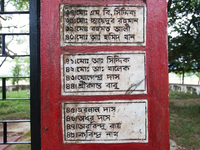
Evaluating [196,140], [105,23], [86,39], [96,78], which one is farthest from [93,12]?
[196,140]

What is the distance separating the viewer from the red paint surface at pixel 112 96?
1.26 m

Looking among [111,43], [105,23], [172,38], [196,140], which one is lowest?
[196,140]

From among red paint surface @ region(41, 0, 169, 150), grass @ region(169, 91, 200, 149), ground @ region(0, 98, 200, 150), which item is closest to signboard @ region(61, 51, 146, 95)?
red paint surface @ region(41, 0, 169, 150)

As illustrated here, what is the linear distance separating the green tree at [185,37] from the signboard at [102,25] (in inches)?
152

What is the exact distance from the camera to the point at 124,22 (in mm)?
1303

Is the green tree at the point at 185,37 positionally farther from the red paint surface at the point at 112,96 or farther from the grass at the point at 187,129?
the red paint surface at the point at 112,96

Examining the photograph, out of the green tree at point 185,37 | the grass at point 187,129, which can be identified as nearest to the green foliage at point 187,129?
the grass at point 187,129

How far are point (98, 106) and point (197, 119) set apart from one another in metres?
4.76

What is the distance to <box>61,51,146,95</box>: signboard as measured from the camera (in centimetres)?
128

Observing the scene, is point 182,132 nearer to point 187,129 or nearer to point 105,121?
point 187,129

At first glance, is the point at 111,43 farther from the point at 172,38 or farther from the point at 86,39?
the point at 172,38

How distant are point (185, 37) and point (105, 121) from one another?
181 inches

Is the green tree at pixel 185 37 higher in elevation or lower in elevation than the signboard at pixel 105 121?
higher

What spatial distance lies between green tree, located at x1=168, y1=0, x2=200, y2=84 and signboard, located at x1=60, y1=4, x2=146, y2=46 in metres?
3.86
